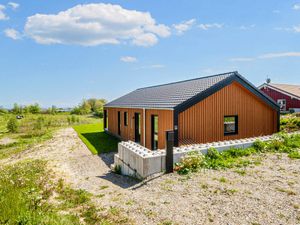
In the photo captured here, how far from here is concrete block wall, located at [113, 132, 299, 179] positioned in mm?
6602

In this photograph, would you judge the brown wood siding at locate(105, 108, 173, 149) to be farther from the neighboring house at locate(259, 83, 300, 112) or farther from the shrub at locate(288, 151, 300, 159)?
the neighboring house at locate(259, 83, 300, 112)

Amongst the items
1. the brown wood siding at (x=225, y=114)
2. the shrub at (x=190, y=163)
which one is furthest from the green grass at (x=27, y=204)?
the brown wood siding at (x=225, y=114)

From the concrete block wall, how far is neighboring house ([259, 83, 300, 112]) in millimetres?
26063

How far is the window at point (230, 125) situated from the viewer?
37.0 ft

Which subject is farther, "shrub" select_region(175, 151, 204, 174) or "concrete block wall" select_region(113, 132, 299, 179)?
"shrub" select_region(175, 151, 204, 174)

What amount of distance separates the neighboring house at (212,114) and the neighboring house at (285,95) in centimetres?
2156

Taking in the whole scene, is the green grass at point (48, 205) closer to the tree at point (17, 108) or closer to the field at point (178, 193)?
the field at point (178, 193)

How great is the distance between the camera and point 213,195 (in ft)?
16.6

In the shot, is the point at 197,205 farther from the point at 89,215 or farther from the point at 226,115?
the point at 226,115

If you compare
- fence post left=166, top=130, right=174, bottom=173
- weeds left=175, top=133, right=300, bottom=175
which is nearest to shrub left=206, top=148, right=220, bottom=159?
weeds left=175, top=133, right=300, bottom=175

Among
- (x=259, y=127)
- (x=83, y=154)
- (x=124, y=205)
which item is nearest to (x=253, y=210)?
(x=124, y=205)

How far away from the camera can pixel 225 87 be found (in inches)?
427

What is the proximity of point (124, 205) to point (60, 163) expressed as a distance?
22.8 feet

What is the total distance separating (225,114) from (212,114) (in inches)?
32.8
